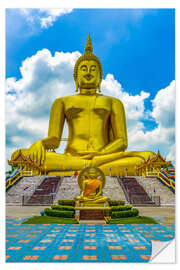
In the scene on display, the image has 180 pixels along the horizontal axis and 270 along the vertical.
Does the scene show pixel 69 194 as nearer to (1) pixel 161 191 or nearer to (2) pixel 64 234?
(1) pixel 161 191

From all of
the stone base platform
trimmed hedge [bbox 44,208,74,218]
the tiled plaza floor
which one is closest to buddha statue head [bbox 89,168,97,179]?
trimmed hedge [bbox 44,208,74,218]

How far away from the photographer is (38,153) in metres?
15.9

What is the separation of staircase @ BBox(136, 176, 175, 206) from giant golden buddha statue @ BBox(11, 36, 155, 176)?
1.93 m

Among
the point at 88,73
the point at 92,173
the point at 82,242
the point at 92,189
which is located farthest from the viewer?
the point at 88,73

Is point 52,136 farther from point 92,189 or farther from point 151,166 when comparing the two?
point 92,189

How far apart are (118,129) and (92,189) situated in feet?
33.2

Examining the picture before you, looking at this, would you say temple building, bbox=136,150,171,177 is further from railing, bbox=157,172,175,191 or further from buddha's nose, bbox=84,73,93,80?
buddha's nose, bbox=84,73,93,80

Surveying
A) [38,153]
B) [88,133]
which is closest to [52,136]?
[38,153]

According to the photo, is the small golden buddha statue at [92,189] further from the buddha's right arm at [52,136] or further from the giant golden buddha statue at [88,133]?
the buddha's right arm at [52,136]

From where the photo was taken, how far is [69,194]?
38.9 feet

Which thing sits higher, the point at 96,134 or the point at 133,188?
the point at 96,134

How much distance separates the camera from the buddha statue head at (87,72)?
1816 centimetres

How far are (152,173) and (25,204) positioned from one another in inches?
348

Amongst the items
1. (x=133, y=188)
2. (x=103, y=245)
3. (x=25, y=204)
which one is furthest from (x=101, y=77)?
(x=103, y=245)
